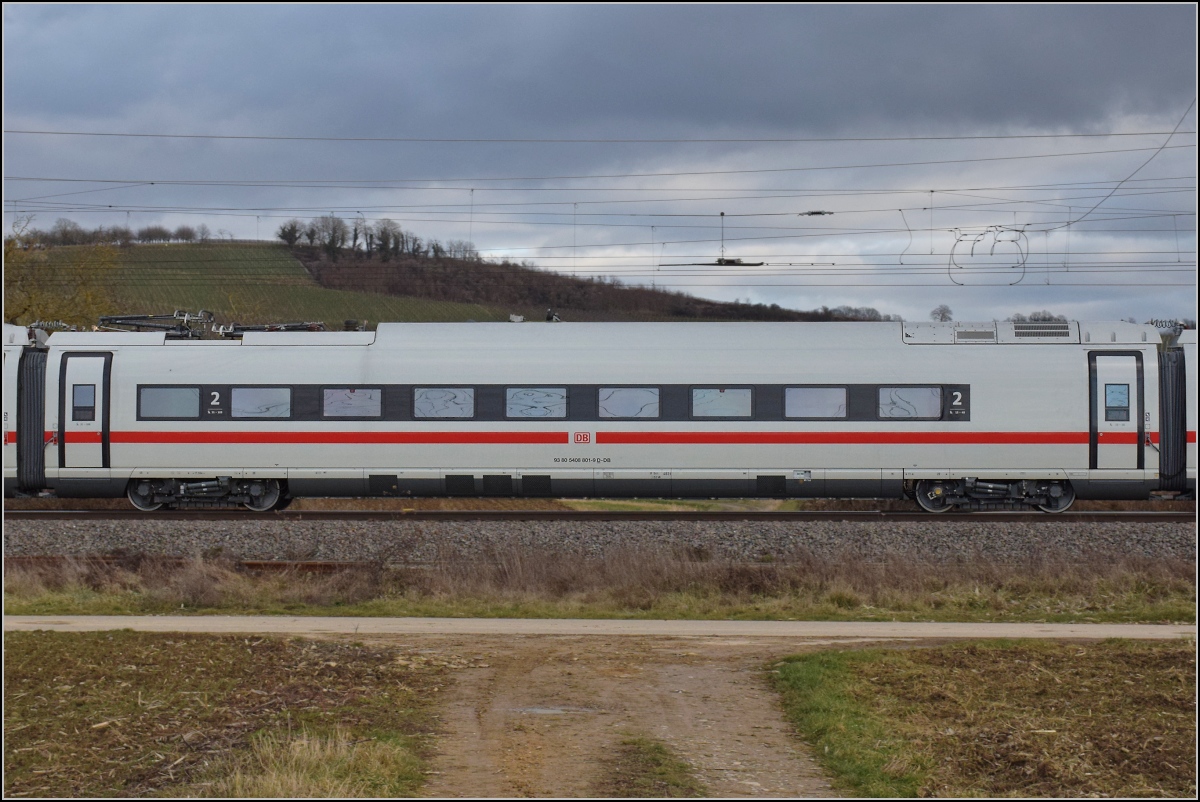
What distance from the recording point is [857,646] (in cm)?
1357

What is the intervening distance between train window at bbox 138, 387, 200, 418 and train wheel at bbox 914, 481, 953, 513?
14.8m

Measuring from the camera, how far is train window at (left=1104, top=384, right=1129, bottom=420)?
2206 centimetres

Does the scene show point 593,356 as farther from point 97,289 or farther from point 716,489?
point 97,289

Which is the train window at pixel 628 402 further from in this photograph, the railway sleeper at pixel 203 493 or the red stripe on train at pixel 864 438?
the railway sleeper at pixel 203 493

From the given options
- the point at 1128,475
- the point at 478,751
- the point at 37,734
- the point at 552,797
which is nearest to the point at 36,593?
the point at 37,734

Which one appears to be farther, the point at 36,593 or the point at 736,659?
the point at 36,593

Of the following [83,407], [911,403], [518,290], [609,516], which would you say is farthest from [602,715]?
[518,290]

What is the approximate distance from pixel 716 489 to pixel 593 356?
3.61 meters

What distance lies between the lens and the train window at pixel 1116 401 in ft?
72.4

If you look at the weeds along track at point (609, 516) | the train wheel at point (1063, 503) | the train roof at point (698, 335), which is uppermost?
the train roof at point (698, 335)

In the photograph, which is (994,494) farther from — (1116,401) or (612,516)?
(612,516)

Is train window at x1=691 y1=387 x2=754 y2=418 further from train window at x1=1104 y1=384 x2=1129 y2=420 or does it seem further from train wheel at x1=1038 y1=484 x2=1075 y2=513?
train window at x1=1104 y1=384 x2=1129 y2=420

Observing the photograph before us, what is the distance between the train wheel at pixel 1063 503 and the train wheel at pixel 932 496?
191 centimetres

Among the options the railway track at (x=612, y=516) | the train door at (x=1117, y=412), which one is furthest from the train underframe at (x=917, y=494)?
the train door at (x=1117, y=412)
